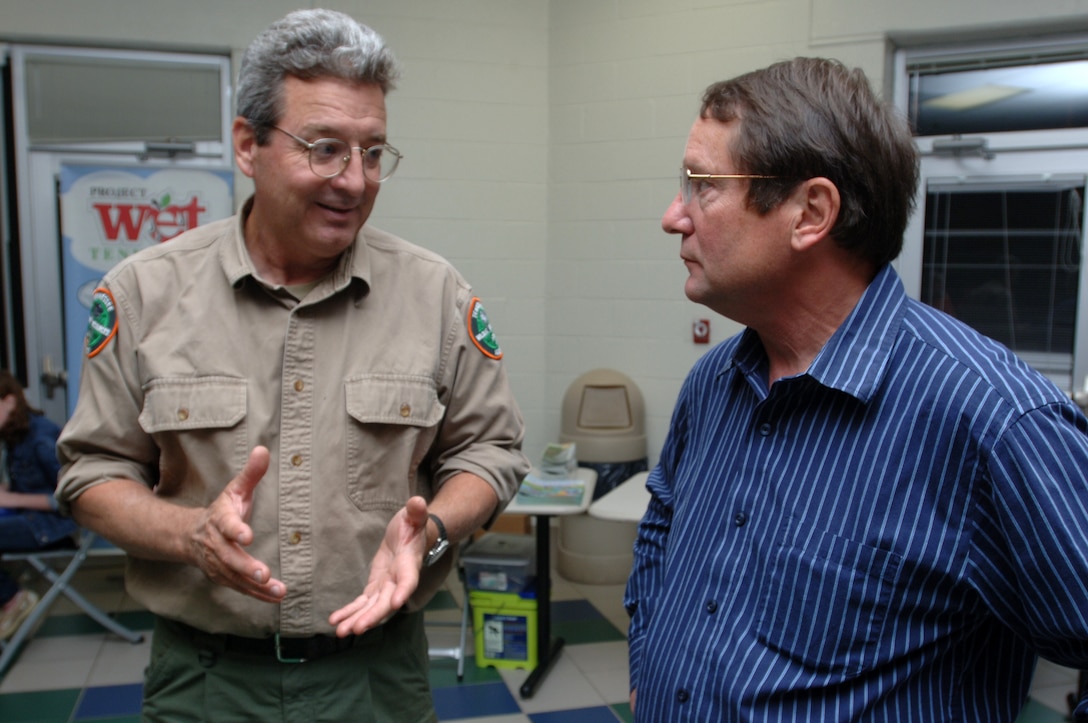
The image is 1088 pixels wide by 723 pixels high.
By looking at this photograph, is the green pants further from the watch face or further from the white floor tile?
the white floor tile

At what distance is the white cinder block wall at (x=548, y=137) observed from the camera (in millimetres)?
4238

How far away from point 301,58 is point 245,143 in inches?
7.3

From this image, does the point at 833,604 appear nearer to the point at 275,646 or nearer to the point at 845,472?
the point at 845,472

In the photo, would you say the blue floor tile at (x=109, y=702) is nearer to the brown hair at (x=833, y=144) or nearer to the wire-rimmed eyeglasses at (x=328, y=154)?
the wire-rimmed eyeglasses at (x=328, y=154)

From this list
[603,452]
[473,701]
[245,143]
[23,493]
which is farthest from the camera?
[603,452]

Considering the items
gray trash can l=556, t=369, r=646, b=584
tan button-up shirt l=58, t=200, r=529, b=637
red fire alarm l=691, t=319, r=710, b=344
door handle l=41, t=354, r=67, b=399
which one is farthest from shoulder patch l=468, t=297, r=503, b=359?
door handle l=41, t=354, r=67, b=399

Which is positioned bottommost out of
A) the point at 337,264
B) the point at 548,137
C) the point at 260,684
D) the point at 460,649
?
the point at 460,649

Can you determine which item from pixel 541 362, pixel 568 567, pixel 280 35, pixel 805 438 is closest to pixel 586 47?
pixel 541 362

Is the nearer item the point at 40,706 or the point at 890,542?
the point at 890,542

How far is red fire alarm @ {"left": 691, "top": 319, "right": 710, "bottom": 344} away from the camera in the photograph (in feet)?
14.3

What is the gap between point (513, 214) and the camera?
15.4 feet

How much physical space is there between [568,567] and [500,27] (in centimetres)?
282

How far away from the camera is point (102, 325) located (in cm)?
141

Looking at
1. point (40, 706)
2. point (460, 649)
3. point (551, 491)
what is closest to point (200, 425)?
point (551, 491)
